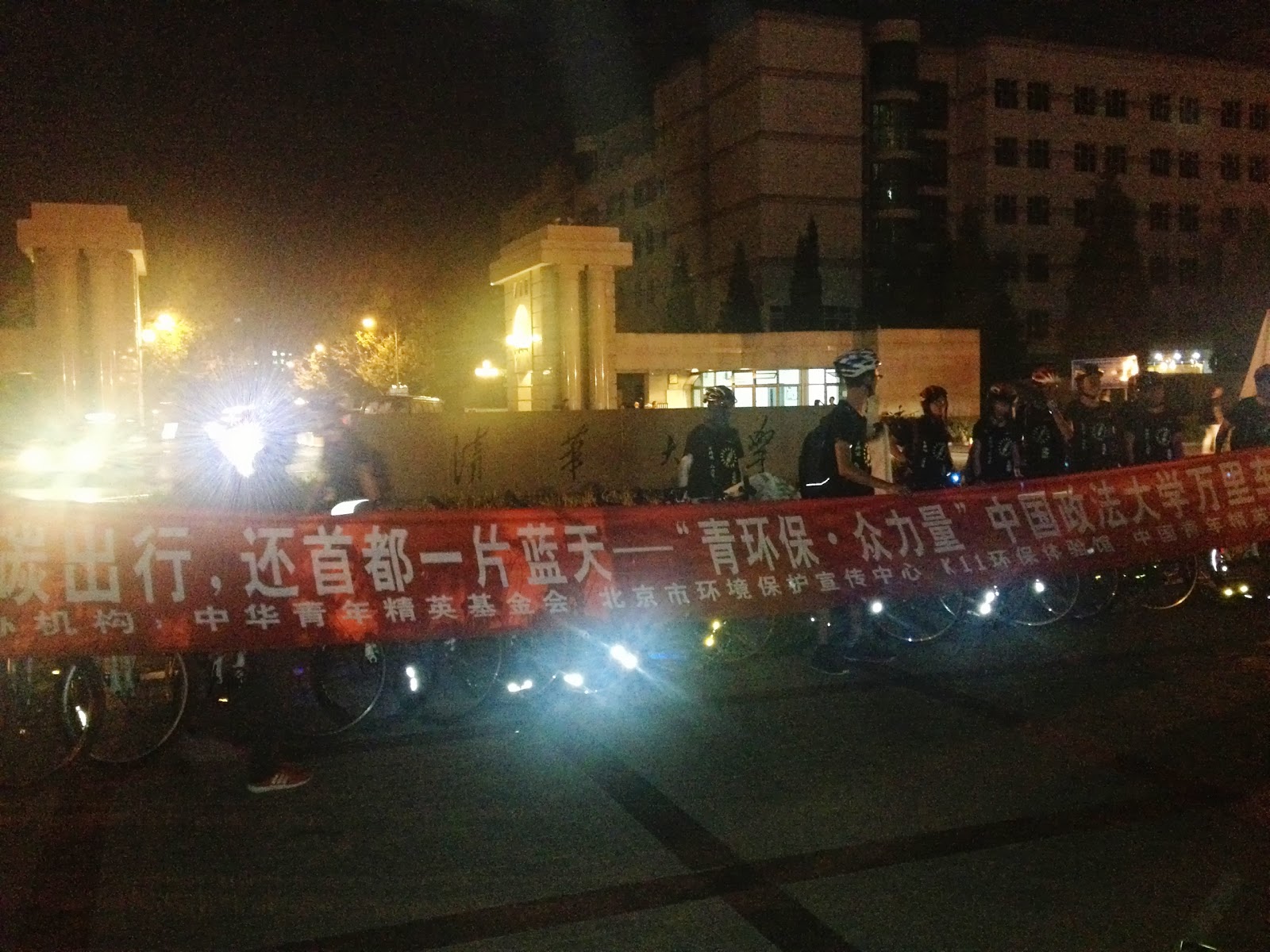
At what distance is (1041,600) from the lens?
33.2 ft

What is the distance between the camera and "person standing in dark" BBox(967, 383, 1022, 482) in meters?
10.8

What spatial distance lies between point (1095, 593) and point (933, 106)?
59661 millimetres

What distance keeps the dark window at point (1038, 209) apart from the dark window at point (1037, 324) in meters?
4.68

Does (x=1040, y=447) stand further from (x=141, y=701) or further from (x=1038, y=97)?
(x=1038, y=97)

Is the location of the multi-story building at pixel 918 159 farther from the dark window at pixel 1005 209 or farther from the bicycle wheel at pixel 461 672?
the bicycle wheel at pixel 461 672

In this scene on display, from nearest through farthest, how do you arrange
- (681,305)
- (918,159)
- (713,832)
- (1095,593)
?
(713,832) < (1095,593) < (681,305) < (918,159)

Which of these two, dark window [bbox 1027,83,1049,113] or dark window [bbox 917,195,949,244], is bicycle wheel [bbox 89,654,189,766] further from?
dark window [bbox 1027,83,1049,113]

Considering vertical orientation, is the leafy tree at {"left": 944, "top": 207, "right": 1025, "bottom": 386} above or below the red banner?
above

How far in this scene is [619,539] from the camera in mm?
7836

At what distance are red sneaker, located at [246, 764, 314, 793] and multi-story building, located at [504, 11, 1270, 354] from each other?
55446 mm

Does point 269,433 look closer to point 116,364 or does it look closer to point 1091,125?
point 116,364

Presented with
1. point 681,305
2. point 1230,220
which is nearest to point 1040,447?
point 681,305

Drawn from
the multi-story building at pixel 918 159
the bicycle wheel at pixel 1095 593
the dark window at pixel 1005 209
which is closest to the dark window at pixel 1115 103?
the multi-story building at pixel 918 159

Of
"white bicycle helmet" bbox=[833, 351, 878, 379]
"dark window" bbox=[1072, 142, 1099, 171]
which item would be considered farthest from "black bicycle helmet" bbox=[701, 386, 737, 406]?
"dark window" bbox=[1072, 142, 1099, 171]
